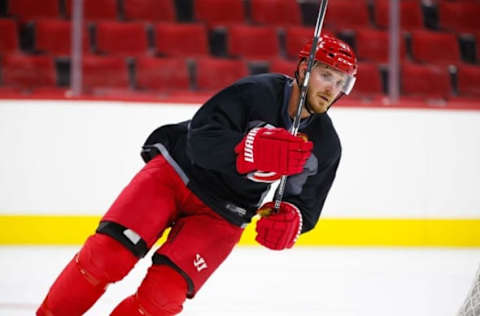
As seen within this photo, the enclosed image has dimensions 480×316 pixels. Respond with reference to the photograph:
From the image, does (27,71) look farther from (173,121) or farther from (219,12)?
(219,12)

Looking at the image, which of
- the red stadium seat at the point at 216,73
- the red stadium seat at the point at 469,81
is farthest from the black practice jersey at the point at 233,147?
the red stadium seat at the point at 469,81

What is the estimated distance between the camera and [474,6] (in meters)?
4.88

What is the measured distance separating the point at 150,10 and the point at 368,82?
155 centimetres

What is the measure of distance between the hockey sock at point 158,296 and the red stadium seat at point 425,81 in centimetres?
280

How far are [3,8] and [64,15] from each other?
1.30ft

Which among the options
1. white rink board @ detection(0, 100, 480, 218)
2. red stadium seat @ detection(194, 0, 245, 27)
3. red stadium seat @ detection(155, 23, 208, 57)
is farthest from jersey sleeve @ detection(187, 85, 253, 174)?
red stadium seat @ detection(194, 0, 245, 27)

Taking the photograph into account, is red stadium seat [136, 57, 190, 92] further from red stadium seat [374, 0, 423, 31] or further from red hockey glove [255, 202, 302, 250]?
red hockey glove [255, 202, 302, 250]

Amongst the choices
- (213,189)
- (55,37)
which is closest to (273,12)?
(55,37)

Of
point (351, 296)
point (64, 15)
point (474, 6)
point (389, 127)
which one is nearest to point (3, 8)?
point (64, 15)

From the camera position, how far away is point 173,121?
13.0 feet

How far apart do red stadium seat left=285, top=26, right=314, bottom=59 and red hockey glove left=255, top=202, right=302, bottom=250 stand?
2.81 metres

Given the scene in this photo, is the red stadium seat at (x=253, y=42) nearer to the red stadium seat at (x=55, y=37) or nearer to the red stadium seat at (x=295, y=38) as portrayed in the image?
the red stadium seat at (x=295, y=38)

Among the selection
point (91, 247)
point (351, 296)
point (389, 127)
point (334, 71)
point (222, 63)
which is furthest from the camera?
point (222, 63)

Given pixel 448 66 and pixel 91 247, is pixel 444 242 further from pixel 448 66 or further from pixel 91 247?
pixel 91 247
